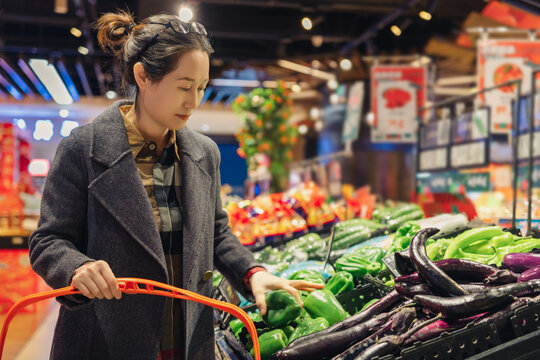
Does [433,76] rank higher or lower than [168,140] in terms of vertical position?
higher

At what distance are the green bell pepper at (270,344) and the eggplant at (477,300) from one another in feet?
1.57

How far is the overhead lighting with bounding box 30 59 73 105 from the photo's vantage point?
402 inches

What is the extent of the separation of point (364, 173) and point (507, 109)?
4.20 metres

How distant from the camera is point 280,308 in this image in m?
1.58

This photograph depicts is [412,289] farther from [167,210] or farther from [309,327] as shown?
[167,210]

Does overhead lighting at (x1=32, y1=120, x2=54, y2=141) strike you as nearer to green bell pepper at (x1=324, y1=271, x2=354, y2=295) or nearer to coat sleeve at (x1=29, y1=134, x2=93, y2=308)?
green bell pepper at (x1=324, y1=271, x2=354, y2=295)

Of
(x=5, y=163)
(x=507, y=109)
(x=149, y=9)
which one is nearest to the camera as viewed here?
(x=149, y=9)

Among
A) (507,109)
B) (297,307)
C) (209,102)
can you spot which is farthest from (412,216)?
(209,102)

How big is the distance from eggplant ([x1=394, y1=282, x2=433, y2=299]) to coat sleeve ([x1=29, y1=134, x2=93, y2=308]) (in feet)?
3.13

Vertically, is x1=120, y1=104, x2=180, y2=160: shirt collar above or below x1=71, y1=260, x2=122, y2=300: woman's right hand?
above

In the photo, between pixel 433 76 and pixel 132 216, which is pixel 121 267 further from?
pixel 433 76

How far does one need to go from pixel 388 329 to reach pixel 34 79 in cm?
1415

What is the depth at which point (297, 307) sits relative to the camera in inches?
62.3

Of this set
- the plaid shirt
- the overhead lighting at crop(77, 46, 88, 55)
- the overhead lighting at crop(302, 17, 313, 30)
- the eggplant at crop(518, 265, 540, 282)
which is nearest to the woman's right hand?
the plaid shirt
